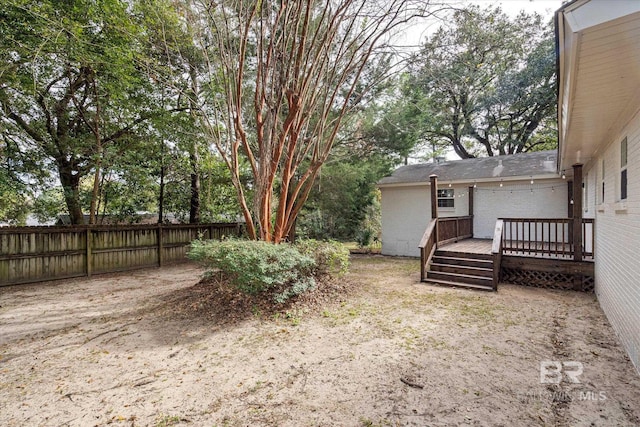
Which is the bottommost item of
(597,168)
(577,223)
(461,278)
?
(461,278)

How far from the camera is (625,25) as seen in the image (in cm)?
180

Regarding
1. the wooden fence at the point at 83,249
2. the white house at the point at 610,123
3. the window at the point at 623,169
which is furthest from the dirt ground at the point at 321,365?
the wooden fence at the point at 83,249

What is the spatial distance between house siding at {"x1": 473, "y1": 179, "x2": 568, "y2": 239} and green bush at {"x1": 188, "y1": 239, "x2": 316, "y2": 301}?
755 centimetres

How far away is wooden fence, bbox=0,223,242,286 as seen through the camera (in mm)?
7016

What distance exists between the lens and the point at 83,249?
8102 millimetres

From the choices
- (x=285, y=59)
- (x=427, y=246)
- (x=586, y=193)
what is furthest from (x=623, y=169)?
(x=285, y=59)

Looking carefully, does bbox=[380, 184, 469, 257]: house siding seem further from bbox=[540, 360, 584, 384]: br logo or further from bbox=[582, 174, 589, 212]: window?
bbox=[540, 360, 584, 384]: br logo

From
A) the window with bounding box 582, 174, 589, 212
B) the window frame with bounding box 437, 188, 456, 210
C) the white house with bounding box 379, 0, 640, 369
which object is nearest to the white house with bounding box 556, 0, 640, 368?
the white house with bounding box 379, 0, 640, 369

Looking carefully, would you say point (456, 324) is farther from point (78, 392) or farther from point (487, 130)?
point (487, 130)

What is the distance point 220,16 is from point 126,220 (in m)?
8.55

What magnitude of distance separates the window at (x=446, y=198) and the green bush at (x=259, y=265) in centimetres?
753

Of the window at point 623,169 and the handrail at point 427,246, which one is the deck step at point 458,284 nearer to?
the handrail at point 427,246

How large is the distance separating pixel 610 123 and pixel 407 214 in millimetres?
7723

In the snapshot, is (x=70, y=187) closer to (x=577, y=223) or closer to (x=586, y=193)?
(x=577, y=223)
